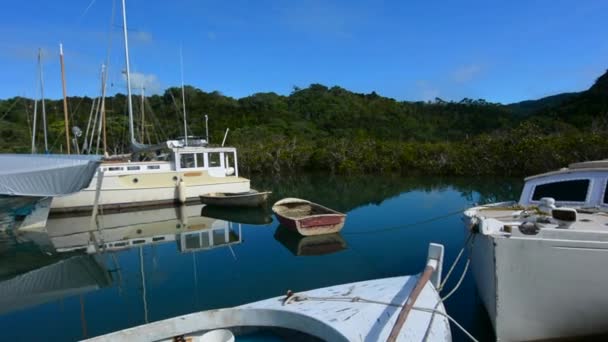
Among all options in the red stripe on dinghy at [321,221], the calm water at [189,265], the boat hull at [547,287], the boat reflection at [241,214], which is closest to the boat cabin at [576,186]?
the boat hull at [547,287]

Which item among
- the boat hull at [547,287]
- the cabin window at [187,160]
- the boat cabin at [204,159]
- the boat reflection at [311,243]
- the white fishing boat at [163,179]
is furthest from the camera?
the cabin window at [187,160]

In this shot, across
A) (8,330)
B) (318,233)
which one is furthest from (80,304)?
(318,233)

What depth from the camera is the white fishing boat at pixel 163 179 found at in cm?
1447

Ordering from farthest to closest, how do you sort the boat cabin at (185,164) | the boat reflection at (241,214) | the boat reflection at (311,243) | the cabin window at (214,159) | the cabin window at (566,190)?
the cabin window at (214,159) < the boat cabin at (185,164) < the boat reflection at (241,214) < the boat reflection at (311,243) < the cabin window at (566,190)

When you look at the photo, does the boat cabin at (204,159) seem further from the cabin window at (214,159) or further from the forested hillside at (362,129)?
the forested hillside at (362,129)

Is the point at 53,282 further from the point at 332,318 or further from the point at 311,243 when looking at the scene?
the point at 332,318

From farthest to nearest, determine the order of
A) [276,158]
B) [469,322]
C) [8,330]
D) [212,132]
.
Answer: [212,132]
[276,158]
[8,330]
[469,322]

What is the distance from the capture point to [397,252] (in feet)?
27.5

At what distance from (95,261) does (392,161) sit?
22.3m

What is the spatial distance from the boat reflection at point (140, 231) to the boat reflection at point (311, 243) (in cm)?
134

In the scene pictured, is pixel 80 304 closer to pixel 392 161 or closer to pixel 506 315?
pixel 506 315

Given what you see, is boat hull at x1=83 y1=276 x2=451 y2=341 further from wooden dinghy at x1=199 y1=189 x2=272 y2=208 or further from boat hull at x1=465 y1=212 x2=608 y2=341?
wooden dinghy at x1=199 y1=189 x2=272 y2=208

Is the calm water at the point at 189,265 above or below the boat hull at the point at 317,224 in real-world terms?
below

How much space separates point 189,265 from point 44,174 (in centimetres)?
621
